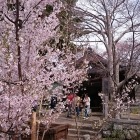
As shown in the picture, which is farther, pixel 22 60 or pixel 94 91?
pixel 94 91

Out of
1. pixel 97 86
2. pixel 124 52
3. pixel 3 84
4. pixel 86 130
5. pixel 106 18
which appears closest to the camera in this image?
pixel 3 84

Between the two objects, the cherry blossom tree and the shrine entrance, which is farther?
the shrine entrance

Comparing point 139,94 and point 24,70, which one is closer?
point 24,70

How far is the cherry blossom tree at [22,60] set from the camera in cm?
384

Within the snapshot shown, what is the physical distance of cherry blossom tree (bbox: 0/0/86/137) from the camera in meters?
3.84

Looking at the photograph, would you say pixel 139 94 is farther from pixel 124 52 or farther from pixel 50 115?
pixel 50 115

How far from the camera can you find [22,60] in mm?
4262

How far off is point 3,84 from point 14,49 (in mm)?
509

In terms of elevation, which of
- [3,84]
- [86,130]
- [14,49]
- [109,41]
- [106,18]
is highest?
[106,18]

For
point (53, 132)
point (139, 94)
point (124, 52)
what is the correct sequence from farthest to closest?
point (139, 94), point (124, 52), point (53, 132)

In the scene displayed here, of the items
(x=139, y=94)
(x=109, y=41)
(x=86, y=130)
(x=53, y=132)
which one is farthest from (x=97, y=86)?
(x=53, y=132)

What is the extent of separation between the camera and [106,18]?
49.0 feet

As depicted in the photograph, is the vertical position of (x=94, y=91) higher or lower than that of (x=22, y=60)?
higher

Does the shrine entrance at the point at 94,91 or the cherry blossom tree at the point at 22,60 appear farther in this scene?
the shrine entrance at the point at 94,91
